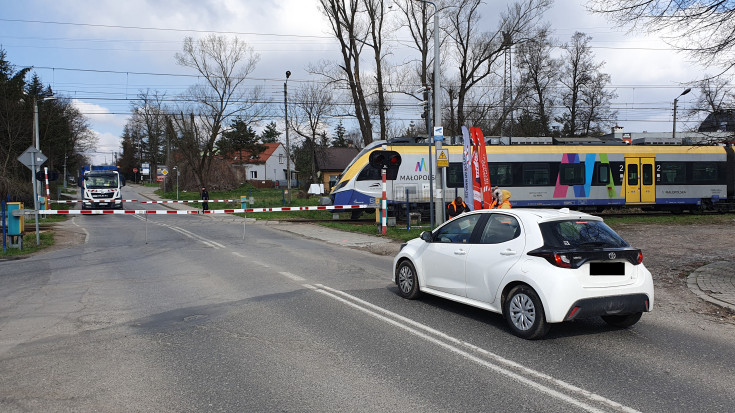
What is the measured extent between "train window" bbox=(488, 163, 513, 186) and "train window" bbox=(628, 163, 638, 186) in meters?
5.75

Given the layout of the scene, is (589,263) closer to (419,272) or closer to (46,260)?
(419,272)

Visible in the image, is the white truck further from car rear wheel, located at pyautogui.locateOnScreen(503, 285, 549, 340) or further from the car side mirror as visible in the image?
car rear wheel, located at pyautogui.locateOnScreen(503, 285, 549, 340)

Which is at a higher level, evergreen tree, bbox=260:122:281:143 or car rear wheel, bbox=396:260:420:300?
evergreen tree, bbox=260:122:281:143

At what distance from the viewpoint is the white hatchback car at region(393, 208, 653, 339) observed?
5418mm

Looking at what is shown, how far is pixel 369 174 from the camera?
72.9ft

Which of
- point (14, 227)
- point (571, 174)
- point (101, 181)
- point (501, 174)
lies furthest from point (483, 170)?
point (101, 181)

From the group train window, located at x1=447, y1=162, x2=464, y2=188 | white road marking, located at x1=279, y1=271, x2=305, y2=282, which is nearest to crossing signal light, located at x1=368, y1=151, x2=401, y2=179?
white road marking, located at x1=279, y1=271, x2=305, y2=282

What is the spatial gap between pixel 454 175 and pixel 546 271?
17.7m

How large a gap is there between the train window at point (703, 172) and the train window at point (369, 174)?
15071mm

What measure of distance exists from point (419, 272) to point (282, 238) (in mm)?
11077

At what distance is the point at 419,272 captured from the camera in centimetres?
750

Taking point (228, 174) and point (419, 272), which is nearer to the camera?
point (419, 272)

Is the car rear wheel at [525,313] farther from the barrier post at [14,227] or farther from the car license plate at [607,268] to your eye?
the barrier post at [14,227]

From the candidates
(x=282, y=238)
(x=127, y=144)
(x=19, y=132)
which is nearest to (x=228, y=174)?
(x=19, y=132)
